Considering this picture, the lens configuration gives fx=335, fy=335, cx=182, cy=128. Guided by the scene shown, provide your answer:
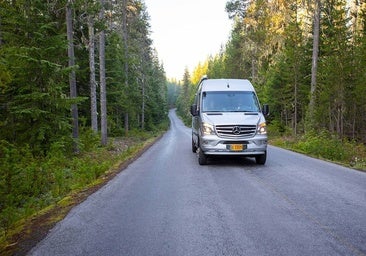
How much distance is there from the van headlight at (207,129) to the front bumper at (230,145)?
0.15m

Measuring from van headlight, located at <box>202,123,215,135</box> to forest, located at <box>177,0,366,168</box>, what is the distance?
19.6 feet

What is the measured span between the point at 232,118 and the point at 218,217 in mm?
5983

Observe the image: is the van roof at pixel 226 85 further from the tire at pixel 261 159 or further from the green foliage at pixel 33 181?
the green foliage at pixel 33 181

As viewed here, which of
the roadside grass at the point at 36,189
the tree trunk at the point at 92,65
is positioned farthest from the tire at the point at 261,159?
the tree trunk at the point at 92,65

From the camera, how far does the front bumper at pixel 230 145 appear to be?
11.0 meters

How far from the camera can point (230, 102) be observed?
12.3 m

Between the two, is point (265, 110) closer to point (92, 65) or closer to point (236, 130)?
point (236, 130)

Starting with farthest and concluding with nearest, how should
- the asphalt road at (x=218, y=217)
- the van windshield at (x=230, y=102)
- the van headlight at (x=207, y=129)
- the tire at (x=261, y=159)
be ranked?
1. the van windshield at (x=230, y=102)
2. the tire at (x=261, y=159)
3. the van headlight at (x=207, y=129)
4. the asphalt road at (x=218, y=217)

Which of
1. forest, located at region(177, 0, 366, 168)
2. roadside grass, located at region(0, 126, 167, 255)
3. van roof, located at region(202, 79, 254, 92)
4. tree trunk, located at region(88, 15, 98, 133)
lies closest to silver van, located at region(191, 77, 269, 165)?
van roof, located at region(202, 79, 254, 92)

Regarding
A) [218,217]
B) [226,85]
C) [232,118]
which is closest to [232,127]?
[232,118]

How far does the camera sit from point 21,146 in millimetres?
11586

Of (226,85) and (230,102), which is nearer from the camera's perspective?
(230,102)

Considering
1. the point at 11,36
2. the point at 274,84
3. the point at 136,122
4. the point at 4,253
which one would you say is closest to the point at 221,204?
the point at 4,253

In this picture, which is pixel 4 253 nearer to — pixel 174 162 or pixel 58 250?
pixel 58 250
